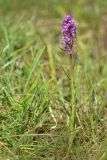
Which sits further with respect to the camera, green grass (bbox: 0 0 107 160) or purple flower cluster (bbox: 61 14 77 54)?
green grass (bbox: 0 0 107 160)

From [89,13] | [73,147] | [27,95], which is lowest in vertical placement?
[73,147]

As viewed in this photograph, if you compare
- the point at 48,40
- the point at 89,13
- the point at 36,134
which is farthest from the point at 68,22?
the point at 89,13

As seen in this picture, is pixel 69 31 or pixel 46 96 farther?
pixel 46 96

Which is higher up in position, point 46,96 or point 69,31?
point 69,31

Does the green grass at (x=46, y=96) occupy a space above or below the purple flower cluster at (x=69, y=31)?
below

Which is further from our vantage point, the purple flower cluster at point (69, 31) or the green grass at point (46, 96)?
the green grass at point (46, 96)

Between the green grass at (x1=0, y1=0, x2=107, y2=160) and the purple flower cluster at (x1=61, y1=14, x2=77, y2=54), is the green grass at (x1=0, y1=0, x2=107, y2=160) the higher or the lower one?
the lower one

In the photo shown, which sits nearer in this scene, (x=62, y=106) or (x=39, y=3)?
(x=62, y=106)

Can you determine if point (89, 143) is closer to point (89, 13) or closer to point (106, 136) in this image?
point (106, 136)
